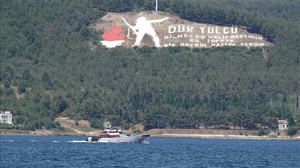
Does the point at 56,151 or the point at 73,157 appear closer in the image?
the point at 73,157

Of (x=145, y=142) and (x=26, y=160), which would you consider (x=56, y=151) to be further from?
(x=145, y=142)

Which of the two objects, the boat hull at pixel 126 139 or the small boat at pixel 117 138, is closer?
the boat hull at pixel 126 139

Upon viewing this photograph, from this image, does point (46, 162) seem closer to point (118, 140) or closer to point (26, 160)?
point (26, 160)

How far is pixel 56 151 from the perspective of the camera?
134 m

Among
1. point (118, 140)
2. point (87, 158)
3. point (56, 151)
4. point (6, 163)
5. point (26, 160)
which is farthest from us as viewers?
point (118, 140)

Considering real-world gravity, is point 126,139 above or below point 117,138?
below

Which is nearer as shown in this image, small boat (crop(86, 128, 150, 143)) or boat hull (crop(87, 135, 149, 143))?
boat hull (crop(87, 135, 149, 143))

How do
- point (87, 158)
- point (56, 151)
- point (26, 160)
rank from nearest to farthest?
point (26, 160) < point (87, 158) < point (56, 151)

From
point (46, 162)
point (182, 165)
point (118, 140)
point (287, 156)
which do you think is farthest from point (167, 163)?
point (118, 140)

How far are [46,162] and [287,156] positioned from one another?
57.1 m

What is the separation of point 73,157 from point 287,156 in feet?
159

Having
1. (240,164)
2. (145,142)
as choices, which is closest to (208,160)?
(240,164)

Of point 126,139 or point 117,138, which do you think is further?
point 117,138

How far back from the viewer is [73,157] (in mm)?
120062
